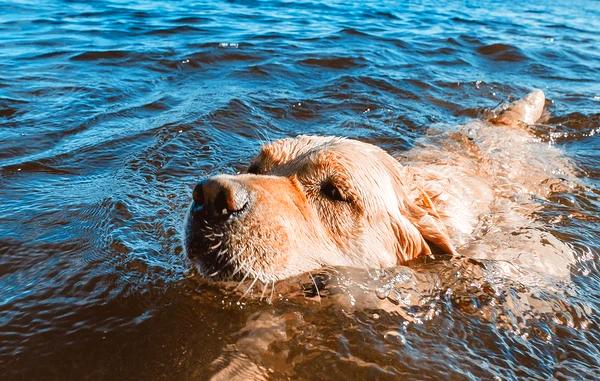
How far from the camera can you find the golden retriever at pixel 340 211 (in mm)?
3438

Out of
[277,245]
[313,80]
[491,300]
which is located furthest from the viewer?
[313,80]

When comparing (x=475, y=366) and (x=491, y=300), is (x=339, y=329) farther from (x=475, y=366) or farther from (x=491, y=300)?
(x=491, y=300)

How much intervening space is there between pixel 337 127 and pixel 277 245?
14.3 ft

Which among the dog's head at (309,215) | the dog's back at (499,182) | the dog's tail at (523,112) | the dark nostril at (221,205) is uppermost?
the dark nostril at (221,205)

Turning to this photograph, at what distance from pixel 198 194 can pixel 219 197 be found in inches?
4.7

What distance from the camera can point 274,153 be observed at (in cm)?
443

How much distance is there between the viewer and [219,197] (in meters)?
3.36

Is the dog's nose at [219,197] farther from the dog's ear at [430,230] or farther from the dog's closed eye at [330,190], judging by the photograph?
the dog's ear at [430,230]

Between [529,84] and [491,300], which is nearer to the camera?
[491,300]

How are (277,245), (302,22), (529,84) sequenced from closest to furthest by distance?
(277,245)
(529,84)
(302,22)

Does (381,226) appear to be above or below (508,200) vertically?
above

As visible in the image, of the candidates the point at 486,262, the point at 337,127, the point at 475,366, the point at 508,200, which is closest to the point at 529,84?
the point at 337,127

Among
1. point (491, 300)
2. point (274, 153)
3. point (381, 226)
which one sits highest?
point (274, 153)

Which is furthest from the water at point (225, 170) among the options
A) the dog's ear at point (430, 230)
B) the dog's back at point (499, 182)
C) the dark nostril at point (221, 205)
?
the dark nostril at point (221, 205)
